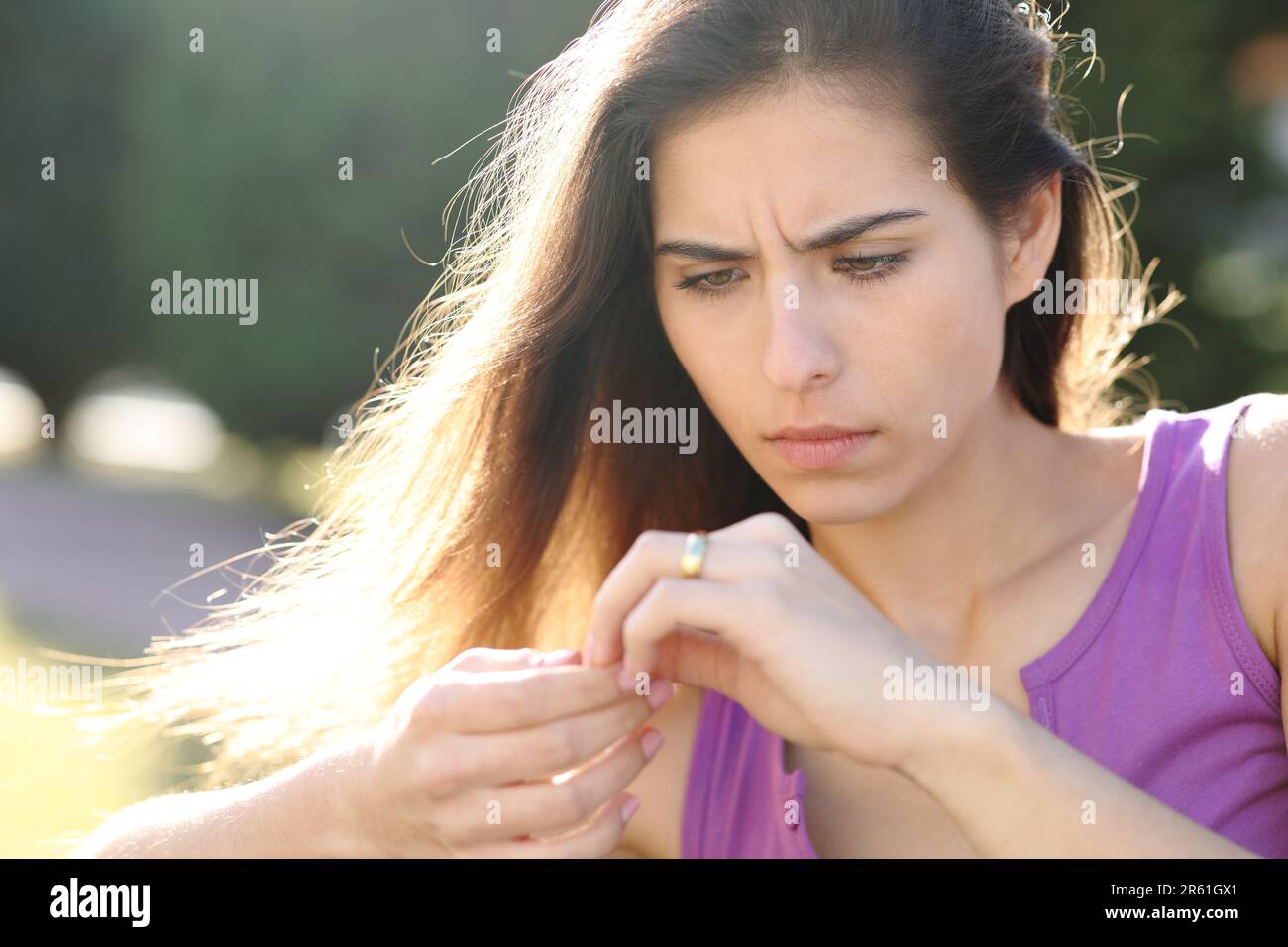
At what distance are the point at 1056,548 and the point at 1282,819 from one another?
674mm

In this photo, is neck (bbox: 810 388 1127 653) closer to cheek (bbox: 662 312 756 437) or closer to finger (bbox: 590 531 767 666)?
cheek (bbox: 662 312 756 437)

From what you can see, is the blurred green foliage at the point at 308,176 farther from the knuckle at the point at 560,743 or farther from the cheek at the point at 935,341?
the knuckle at the point at 560,743

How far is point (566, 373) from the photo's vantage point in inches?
124

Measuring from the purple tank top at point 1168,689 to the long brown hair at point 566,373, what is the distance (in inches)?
18.6

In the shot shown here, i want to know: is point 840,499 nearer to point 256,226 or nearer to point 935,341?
point 935,341

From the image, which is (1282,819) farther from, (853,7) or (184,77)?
(184,77)

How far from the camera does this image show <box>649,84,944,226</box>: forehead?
2.54 m

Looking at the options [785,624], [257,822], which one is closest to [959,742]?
[785,624]

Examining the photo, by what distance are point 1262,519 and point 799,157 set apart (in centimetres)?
109

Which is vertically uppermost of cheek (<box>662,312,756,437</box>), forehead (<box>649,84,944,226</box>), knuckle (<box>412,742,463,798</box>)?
forehead (<box>649,84,944,226</box>)

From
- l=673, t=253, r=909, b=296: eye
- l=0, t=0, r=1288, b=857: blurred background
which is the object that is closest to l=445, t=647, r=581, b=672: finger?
l=673, t=253, r=909, b=296: eye

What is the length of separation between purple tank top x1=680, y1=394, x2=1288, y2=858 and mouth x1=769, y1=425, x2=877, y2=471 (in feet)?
1.96

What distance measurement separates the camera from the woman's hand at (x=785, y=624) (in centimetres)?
212

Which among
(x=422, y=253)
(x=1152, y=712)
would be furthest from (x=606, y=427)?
(x=422, y=253)
